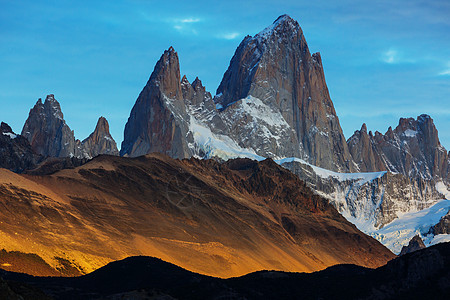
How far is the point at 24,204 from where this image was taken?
192 meters

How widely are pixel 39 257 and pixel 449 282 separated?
8383cm

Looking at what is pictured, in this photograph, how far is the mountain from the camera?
10906 centimetres

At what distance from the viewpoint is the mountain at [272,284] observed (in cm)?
10906

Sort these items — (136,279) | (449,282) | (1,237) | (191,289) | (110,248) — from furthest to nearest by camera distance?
1. (110,248)
2. (1,237)
3. (136,279)
4. (191,289)
5. (449,282)

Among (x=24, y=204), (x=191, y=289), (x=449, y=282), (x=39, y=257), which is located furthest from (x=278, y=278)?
(x=24, y=204)

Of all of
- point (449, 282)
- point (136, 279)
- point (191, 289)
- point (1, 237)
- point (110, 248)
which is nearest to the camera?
point (449, 282)

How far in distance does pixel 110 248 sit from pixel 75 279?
5985 centimetres

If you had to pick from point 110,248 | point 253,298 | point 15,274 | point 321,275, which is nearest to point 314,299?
point 253,298

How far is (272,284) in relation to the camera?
123 metres

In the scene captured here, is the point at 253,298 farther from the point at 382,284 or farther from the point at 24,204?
the point at 24,204

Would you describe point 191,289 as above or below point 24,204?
below

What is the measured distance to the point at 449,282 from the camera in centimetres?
10806

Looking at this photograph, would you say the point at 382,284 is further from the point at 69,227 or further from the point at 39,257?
the point at 69,227

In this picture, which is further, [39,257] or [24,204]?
[24,204]
